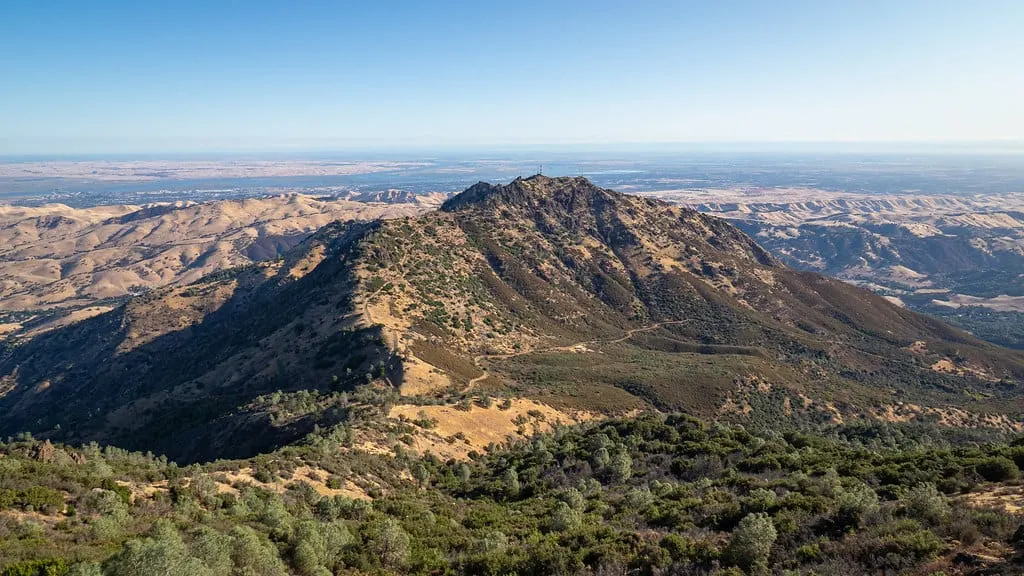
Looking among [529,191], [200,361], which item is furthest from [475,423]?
[529,191]

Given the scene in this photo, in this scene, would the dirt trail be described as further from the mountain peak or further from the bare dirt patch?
the mountain peak

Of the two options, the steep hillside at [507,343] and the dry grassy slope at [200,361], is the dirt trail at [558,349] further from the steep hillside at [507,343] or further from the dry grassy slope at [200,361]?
the dry grassy slope at [200,361]

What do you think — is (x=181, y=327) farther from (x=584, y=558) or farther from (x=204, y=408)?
(x=584, y=558)

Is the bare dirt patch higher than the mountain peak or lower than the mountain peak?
lower

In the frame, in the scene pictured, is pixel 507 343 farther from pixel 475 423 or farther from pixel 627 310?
pixel 627 310

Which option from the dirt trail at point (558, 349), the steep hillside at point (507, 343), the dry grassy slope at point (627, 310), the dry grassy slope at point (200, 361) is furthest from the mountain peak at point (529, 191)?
the dirt trail at point (558, 349)

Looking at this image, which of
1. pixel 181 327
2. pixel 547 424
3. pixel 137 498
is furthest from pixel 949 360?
pixel 181 327

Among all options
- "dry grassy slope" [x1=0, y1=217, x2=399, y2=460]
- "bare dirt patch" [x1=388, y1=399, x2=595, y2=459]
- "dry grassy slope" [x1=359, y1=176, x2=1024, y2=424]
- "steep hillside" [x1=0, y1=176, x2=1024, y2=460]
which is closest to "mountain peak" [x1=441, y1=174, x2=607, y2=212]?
"dry grassy slope" [x1=359, y1=176, x2=1024, y2=424]
